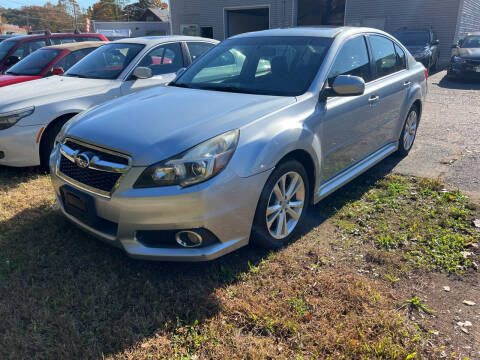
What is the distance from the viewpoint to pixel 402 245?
3.44 metres

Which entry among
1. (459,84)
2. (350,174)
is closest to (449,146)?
(350,174)

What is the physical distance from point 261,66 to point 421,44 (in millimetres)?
13708

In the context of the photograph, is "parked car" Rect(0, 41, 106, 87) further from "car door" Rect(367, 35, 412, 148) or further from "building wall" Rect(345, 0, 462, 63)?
"building wall" Rect(345, 0, 462, 63)

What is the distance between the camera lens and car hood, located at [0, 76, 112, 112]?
4805mm

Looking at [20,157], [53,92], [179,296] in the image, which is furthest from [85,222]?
[53,92]

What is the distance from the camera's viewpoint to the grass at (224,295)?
2.34 meters

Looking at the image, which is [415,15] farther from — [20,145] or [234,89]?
[20,145]

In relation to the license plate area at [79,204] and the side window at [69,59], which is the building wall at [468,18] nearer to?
the side window at [69,59]

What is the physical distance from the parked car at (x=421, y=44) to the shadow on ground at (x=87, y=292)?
44.2ft

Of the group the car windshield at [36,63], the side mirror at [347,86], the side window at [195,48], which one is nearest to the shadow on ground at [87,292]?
the side mirror at [347,86]

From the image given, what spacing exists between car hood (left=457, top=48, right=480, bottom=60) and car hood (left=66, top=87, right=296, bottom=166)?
12448 mm

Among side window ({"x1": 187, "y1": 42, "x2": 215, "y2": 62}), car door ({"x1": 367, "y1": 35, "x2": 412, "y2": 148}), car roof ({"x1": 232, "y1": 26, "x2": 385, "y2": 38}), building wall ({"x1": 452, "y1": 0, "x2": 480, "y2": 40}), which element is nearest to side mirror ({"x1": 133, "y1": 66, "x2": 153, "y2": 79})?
side window ({"x1": 187, "y1": 42, "x2": 215, "y2": 62})

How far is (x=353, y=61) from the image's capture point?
13.1 ft

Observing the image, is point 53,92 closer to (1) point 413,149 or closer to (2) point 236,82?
(2) point 236,82
